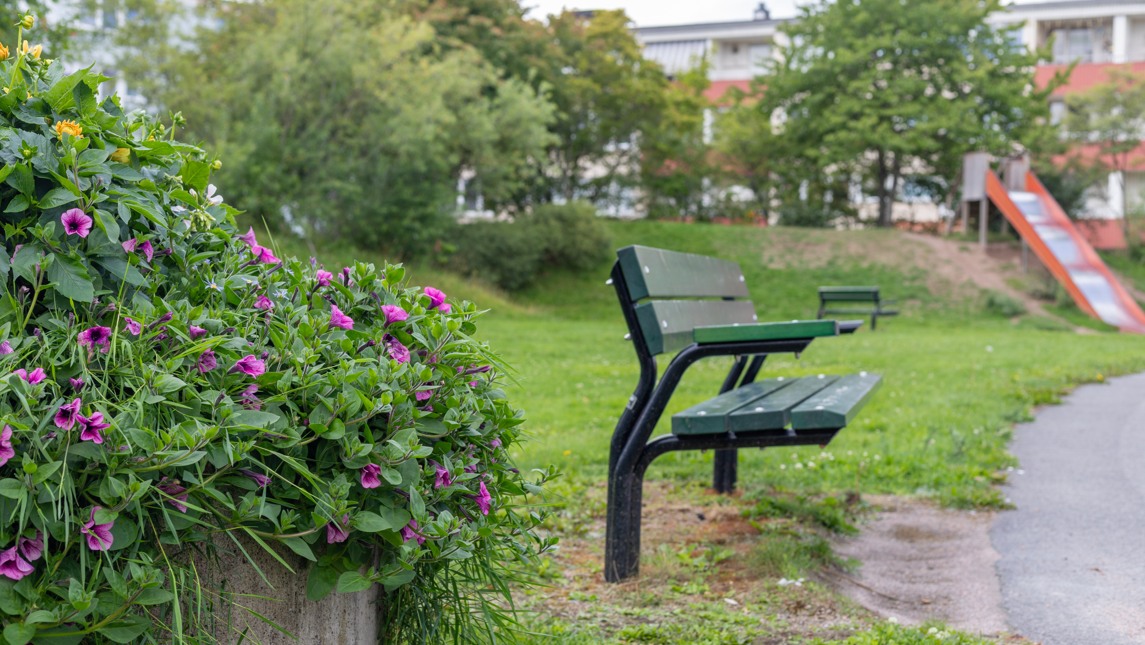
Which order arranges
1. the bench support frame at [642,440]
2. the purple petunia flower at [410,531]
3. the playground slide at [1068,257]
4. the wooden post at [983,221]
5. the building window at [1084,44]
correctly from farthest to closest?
the building window at [1084,44] → the wooden post at [983,221] → the playground slide at [1068,257] → the bench support frame at [642,440] → the purple petunia flower at [410,531]

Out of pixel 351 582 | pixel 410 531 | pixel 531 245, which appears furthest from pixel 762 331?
pixel 531 245

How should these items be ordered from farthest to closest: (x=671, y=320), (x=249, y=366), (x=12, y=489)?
(x=671, y=320), (x=249, y=366), (x=12, y=489)

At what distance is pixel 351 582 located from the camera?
2.03 metres

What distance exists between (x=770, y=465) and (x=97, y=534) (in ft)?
14.3

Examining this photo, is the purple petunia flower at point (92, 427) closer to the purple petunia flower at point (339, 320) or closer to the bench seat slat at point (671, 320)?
the purple petunia flower at point (339, 320)

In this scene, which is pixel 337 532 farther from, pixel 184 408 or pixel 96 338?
pixel 96 338

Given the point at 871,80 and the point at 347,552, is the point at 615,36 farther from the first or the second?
the point at 347,552

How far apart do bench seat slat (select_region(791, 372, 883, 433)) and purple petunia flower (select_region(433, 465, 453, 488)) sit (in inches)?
62.1

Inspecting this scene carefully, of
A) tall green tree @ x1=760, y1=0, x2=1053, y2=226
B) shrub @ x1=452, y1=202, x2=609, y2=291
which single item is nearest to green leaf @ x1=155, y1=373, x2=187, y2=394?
shrub @ x1=452, y1=202, x2=609, y2=291

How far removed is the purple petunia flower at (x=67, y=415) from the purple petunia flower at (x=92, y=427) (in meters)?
0.01

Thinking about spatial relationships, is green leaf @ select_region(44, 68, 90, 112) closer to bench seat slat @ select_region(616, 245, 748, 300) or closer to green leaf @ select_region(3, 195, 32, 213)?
green leaf @ select_region(3, 195, 32, 213)

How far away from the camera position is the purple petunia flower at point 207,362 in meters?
1.93

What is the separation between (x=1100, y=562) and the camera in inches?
151

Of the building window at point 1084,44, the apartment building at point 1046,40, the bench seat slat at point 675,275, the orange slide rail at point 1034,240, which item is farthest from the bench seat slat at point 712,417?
the building window at point 1084,44
